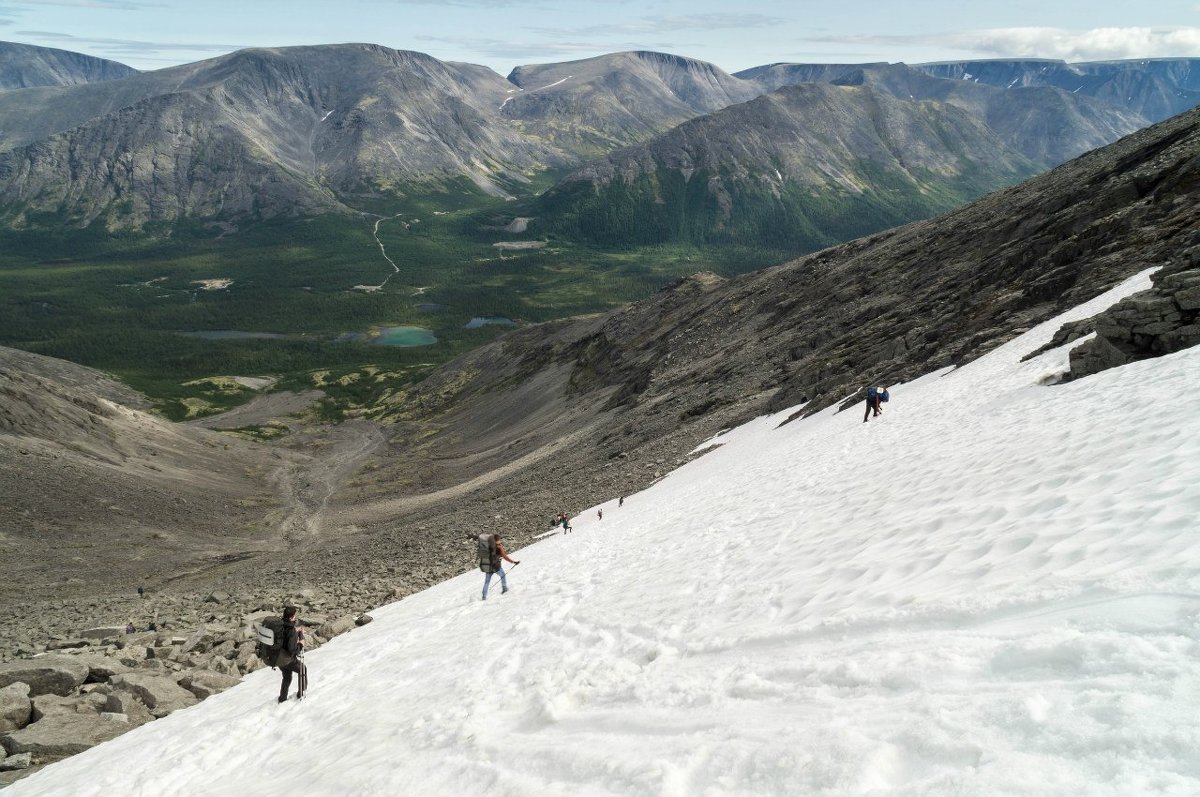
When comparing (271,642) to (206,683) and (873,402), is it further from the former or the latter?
(873,402)

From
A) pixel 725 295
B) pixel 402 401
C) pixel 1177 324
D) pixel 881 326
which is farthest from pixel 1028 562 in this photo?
pixel 402 401

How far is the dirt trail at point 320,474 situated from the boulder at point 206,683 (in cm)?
4166

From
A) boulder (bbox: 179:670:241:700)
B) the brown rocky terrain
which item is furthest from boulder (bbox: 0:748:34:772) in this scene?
boulder (bbox: 179:670:241:700)

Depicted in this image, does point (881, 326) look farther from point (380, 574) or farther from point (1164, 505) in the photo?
point (1164, 505)

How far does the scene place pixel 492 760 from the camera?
8.66m

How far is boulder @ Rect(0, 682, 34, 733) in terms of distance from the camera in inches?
618

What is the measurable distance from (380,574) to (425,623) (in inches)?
704

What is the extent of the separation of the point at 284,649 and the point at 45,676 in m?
8.39

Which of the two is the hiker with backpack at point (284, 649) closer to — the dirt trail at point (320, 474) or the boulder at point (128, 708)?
the boulder at point (128, 708)

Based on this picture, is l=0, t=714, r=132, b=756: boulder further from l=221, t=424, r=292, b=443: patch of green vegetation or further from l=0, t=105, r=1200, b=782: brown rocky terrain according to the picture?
l=221, t=424, r=292, b=443: patch of green vegetation

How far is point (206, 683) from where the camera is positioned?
59.5 feet

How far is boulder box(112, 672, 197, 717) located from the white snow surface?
110 centimetres

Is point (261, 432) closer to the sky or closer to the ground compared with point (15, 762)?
closer to the sky

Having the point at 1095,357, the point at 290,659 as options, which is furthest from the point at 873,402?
the point at 290,659
